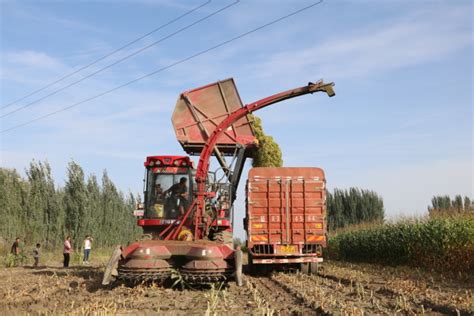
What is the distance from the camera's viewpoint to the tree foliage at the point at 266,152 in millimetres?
16578

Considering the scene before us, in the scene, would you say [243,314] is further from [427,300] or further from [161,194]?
[161,194]

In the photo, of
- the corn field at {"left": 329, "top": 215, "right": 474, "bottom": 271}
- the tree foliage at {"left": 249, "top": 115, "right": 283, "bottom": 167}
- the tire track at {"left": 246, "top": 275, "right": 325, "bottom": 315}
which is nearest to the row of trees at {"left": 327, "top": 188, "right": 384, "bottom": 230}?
the corn field at {"left": 329, "top": 215, "right": 474, "bottom": 271}

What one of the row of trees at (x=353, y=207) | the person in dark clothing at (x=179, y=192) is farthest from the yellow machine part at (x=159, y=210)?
the row of trees at (x=353, y=207)

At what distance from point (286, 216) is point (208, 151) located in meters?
3.26

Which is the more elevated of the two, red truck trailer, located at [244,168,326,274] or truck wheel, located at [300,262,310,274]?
red truck trailer, located at [244,168,326,274]

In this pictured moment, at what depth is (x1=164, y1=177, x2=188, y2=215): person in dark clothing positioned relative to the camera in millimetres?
11430

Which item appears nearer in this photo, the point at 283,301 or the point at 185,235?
the point at 283,301

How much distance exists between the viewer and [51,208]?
28.2 m

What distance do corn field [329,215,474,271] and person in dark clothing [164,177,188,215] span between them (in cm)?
842

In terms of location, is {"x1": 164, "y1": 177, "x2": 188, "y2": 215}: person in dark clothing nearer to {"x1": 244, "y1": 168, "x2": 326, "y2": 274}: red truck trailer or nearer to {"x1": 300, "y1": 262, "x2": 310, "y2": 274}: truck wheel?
{"x1": 244, "y1": 168, "x2": 326, "y2": 274}: red truck trailer

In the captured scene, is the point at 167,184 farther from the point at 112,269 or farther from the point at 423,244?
the point at 423,244

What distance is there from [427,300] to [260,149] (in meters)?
9.15

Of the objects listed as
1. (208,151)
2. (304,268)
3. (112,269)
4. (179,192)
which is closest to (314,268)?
(304,268)

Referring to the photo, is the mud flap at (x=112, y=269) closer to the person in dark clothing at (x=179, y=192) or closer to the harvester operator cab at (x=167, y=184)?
the harvester operator cab at (x=167, y=184)
